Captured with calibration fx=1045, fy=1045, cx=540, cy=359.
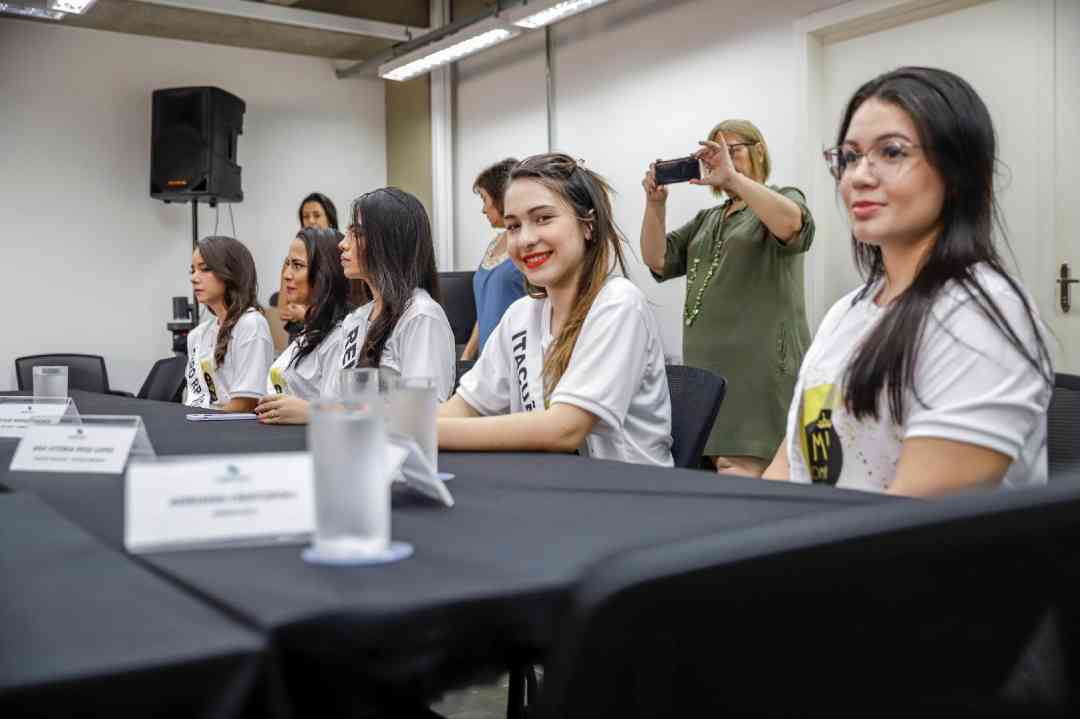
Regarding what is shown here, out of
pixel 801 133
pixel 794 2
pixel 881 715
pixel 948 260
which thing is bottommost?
pixel 881 715

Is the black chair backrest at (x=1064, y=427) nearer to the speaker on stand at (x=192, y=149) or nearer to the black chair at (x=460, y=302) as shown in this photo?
the black chair at (x=460, y=302)

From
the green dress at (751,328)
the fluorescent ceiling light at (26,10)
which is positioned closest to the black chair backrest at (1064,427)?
the green dress at (751,328)

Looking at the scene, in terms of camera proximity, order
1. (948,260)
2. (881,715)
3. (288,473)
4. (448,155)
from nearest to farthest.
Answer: (881,715), (288,473), (948,260), (448,155)

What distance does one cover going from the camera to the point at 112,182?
5953 mm

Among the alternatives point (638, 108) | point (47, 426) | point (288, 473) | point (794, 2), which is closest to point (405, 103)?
point (638, 108)

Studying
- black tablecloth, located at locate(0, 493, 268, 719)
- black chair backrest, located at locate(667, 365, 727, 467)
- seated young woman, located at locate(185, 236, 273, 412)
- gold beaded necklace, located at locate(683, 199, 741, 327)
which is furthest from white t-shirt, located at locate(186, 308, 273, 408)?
black tablecloth, located at locate(0, 493, 268, 719)

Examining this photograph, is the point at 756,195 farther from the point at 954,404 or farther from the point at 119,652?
the point at 119,652

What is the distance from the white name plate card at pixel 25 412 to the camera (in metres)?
1.77

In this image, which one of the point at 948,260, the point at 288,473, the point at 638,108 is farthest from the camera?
the point at 638,108

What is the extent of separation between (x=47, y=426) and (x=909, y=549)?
1.17 meters

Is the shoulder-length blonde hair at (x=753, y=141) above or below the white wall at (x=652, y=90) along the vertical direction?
below

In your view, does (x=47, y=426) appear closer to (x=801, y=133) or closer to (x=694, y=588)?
(x=694, y=588)

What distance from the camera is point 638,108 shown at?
491 cm

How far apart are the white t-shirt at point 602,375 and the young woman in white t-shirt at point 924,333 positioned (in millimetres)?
291
